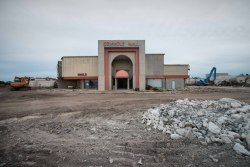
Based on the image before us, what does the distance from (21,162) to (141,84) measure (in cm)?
3193

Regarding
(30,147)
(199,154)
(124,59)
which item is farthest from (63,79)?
(199,154)

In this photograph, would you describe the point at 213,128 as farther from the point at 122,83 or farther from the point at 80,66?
the point at 122,83

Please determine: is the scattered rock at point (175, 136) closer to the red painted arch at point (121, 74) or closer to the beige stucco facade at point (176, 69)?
the red painted arch at point (121, 74)

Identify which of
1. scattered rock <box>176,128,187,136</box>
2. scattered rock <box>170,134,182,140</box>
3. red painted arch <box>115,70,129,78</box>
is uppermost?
red painted arch <box>115,70,129,78</box>

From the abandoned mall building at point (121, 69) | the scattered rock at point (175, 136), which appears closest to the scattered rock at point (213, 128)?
the scattered rock at point (175, 136)

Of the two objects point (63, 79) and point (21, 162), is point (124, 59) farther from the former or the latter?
point (21, 162)

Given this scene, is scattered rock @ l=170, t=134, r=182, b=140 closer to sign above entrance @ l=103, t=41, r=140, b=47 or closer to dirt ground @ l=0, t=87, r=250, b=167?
dirt ground @ l=0, t=87, r=250, b=167

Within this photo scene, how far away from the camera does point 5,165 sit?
177 inches

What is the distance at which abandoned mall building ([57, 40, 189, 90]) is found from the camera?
117 feet

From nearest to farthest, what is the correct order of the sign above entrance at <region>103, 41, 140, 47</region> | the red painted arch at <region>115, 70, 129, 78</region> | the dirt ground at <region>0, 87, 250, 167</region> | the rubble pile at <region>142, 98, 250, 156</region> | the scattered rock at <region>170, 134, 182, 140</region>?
1. the dirt ground at <region>0, 87, 250, 167</region>
2. the rubble pile at <region>142, 98, 250, 156</region>
3. the scattered rock at <region>170, 134, 182, 140</region>
4. the sign above entrance at <region>103, 41, 140, 47</region>
5. the red painted arch at <region>115, 70, 129, 78</region>

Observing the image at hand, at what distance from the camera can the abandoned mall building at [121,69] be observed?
117ft

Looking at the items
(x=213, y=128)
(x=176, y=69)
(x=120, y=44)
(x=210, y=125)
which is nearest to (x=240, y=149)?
(x=213, y=128)

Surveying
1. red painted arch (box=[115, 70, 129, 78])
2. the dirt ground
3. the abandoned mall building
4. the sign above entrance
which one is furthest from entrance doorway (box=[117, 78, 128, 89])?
the dirt ground

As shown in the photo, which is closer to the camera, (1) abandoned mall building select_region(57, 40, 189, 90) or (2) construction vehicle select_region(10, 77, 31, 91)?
(2) construction vehicle select_region(10, 77, 31, 91)
